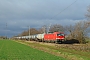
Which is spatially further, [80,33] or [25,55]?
[80,33]

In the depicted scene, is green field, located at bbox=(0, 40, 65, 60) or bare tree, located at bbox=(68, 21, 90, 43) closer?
green field, located at bbox=(0, 40, 65, 60)

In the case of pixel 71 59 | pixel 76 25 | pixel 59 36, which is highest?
pixel 76 25

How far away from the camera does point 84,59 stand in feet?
70.3

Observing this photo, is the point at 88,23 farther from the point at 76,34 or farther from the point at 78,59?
the point at 78,59

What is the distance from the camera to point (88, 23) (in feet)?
208

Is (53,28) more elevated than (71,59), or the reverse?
(53,28)

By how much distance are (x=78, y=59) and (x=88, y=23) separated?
139 feet

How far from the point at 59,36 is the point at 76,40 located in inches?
688

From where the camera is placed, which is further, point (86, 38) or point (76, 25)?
point (76, 25)

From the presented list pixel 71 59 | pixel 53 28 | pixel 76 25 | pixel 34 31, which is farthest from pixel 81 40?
pixel 34 31

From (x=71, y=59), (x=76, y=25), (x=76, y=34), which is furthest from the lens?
(x=76, y=25)

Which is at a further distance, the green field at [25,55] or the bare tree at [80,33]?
the bare tree at [80,33]

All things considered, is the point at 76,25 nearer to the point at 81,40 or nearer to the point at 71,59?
the point at 81,40

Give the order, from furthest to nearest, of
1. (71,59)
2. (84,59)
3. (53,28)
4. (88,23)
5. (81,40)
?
(53,28) → (81,40) → (88,23) → (71,59) → (84,59)
